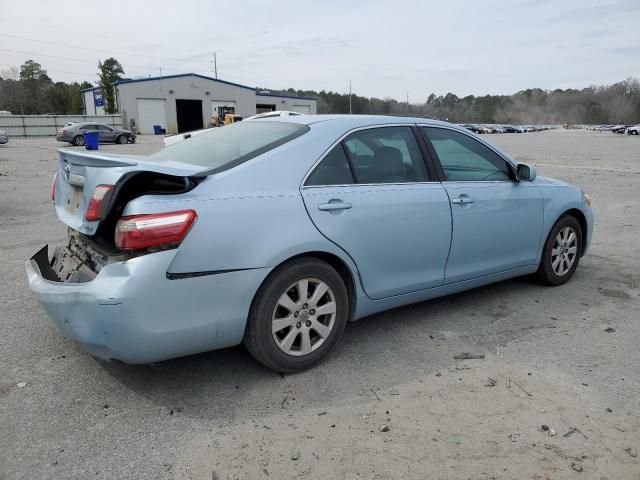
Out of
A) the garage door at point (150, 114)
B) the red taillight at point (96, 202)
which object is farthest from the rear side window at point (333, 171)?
the garage door at point (150, 114)

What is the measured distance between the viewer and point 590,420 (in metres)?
2.85

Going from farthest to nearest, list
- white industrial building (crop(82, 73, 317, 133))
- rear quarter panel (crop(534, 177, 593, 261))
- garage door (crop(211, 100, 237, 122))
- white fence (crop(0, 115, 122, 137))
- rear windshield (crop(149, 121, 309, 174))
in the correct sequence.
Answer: garage door (crop(211, 100, 237, 122)) → white industrial building (crop(82, 73, 317, 133)) → white fence (crop(0, 115, 122, 137)) → rear quarter panel (crop(534, 177, 593, 261)) → rear windshield (crop(149, 121, 309, 174))

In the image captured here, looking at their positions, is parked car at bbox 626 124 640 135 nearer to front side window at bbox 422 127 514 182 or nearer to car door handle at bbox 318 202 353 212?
front side window at bbox 422 127 514 182

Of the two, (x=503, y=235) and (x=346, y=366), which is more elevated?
(x=503, y=235)

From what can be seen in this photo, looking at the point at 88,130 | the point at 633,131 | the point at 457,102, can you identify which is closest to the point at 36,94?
the point at 88,130

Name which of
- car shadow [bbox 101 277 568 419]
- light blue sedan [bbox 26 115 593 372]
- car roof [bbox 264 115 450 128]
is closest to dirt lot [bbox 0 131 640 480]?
car shadow [bbox 101 277 568 419]

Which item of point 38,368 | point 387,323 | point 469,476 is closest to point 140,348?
point 38,368

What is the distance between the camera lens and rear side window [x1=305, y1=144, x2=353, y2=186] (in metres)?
3.35

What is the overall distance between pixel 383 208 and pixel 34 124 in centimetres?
4916

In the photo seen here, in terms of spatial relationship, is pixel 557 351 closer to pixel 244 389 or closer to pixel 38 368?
pixel 244 389

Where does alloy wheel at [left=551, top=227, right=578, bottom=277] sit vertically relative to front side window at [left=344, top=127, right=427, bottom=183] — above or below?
below

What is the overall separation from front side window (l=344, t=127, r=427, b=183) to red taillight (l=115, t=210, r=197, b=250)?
4.31ft

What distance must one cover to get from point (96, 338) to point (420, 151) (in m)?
2.58

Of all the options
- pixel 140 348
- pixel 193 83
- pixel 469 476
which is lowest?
pixel 469 476
